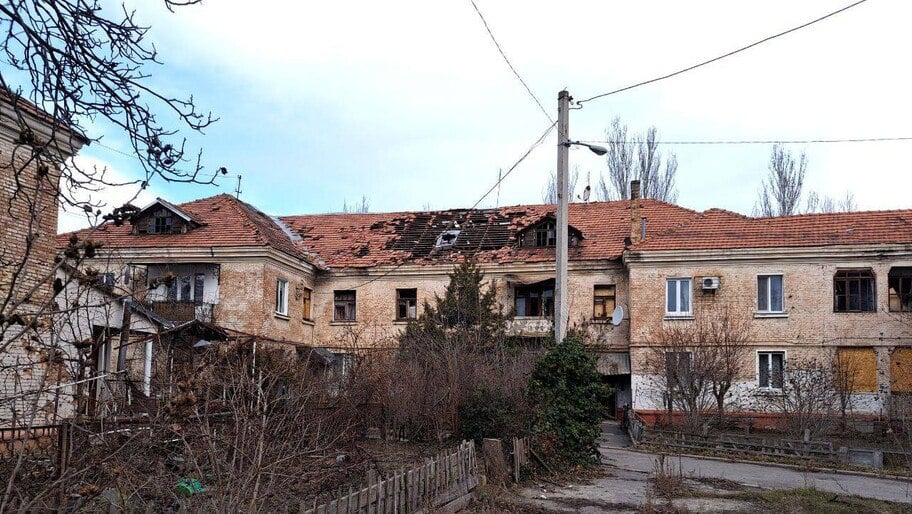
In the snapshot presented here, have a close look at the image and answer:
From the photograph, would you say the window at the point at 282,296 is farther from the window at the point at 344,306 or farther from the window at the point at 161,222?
the window at the point at 161,222

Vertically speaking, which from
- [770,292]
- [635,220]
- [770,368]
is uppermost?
[635,220]

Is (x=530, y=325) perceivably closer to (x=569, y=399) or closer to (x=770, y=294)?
(x=770, y=294)

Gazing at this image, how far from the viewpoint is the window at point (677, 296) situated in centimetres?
2922

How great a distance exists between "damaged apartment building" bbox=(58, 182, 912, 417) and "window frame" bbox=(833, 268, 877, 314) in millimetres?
49

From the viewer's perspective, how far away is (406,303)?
32.9 m

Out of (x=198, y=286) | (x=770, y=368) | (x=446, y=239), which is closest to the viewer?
(x=770, y=368)

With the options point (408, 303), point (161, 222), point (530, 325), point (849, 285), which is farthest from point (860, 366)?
point (161, 222)

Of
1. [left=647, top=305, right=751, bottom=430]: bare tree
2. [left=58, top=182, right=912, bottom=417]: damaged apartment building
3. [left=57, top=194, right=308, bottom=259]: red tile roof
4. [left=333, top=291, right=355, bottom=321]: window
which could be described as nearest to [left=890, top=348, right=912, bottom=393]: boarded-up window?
[left=58, top=182, right=912, bottom=417]: damaged apartment building

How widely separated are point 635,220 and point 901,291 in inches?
370

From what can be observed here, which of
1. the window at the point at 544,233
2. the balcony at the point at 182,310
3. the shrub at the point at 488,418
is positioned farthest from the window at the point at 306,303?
the shrub at the point at 488,418

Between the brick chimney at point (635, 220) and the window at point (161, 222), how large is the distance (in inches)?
706

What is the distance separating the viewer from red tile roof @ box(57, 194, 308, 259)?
2989cm

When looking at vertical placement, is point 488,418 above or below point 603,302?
below

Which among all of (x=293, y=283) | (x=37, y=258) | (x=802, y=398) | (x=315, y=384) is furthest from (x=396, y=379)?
(x=293, y=283)
